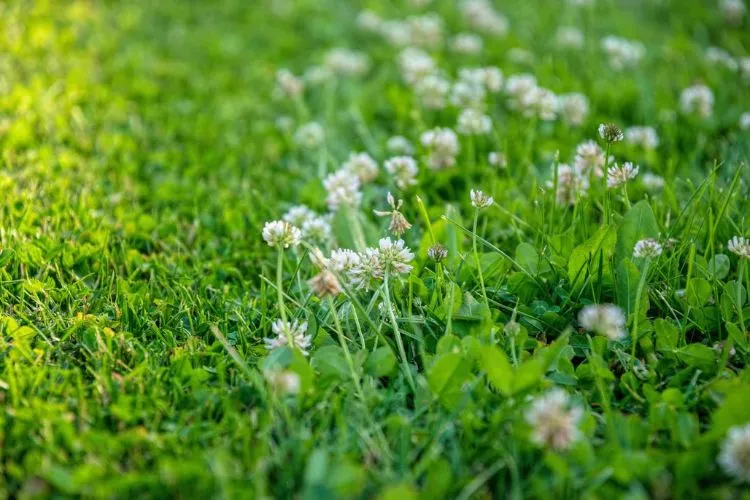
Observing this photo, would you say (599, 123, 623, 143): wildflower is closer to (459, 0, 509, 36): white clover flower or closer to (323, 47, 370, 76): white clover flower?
(323, 47, 370, 76): white clover flower

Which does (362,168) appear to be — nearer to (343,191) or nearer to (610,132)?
(343,191)

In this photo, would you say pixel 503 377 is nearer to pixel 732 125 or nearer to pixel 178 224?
pixel 178 224

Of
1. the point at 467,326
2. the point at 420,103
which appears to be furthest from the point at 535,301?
the point at 420,103

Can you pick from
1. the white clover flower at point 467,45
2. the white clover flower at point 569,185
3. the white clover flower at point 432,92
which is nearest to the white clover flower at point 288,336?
the white clover flower at point 569,185

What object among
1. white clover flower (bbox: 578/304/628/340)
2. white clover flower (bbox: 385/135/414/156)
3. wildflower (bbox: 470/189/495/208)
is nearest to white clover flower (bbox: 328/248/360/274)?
wildflower (bbox: 470/189/495/208)

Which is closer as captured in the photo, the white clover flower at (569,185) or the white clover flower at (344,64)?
the white clover flower at (569,185)

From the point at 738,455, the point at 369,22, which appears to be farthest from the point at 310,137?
the point at 738,455

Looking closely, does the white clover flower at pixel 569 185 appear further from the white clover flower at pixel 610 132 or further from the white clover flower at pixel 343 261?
the white clover flower at pixel 343 261
